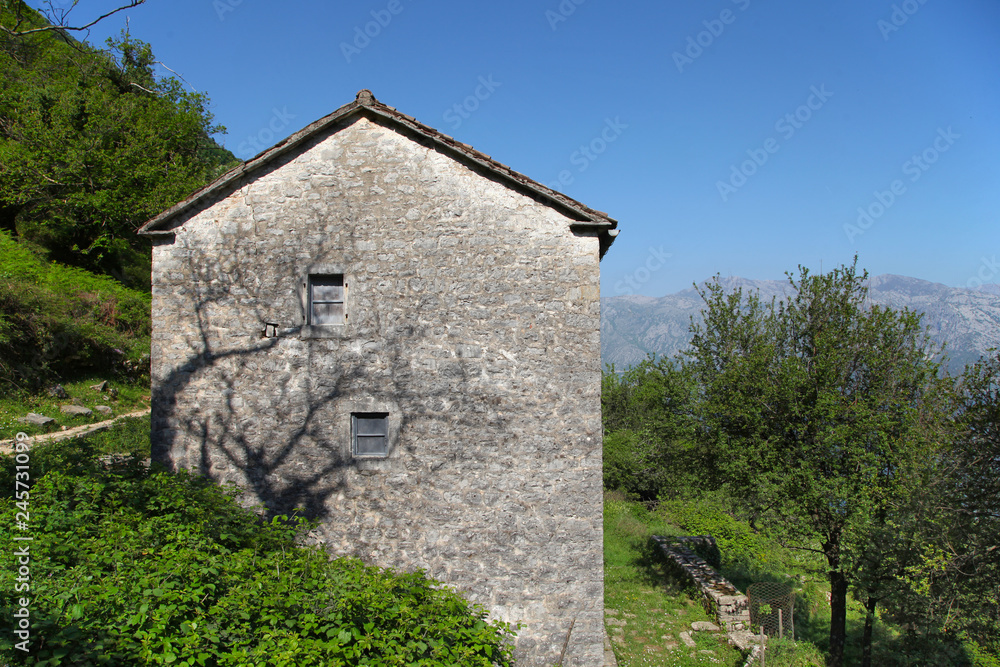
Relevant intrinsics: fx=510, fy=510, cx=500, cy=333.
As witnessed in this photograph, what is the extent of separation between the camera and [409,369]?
7.36m

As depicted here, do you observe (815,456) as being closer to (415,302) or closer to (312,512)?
(415,302)

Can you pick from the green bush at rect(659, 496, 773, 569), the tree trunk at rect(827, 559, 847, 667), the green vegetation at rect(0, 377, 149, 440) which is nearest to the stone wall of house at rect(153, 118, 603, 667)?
the green vegetation at rect(0, 377, 149, 440)

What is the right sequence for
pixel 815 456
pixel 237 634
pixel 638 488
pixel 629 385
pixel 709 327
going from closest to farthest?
1. pixel 237 634
2. pixel 815 456
3. pixel 709 327
4. pixel 638 488
5. pixel 629 385

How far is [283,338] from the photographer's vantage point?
7.47m

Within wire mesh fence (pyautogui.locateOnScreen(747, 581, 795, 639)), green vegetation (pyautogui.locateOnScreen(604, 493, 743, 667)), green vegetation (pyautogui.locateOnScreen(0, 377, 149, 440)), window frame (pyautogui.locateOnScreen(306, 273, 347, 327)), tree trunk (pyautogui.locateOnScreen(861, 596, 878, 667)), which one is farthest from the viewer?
green vegetation (pyautogui.locateOnScreen(0, 377, 149, 440))

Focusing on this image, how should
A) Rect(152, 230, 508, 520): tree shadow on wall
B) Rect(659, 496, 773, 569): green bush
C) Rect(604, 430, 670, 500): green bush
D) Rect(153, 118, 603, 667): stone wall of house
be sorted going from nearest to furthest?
1. Rect(153, 118, 603, 667): stone wall of house
2. Rect(152, 230, 508, 520): tree shadow on wall
3. Rect(659, 496, 773, 569): green bush
4. Rect(604, 430, 670, 500): green bush

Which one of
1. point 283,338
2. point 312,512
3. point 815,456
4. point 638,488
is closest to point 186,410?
point 283,338

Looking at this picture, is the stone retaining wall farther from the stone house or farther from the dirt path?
the dirt path

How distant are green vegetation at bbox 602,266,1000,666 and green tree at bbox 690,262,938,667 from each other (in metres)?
0.04

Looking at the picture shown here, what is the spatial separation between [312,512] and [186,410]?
94.7 inches

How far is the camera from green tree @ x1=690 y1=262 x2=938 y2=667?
469 inches

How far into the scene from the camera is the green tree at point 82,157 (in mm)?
19672

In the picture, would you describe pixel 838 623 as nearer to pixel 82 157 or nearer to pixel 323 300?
pixel 323 300

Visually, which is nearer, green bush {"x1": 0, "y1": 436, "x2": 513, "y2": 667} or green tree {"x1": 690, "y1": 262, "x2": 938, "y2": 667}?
green bush {"x1": 0, "y1": 436, "x2": 513, "y2": 667}
